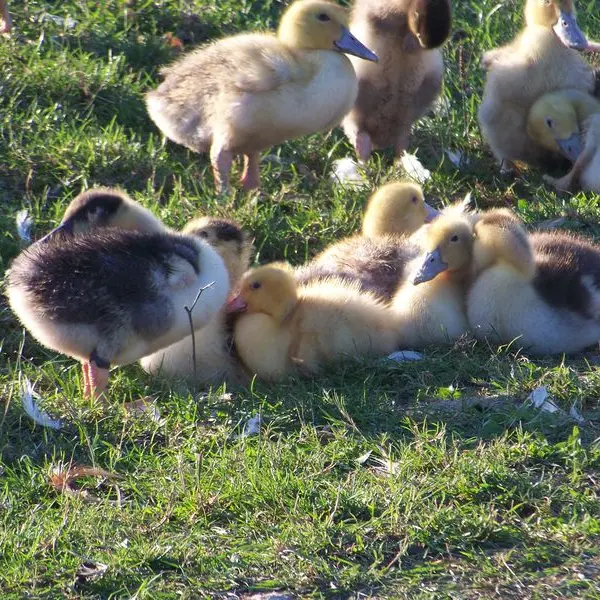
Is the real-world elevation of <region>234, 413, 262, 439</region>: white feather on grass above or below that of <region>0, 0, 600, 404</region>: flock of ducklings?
below

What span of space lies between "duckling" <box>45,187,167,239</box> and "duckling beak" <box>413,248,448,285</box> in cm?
128

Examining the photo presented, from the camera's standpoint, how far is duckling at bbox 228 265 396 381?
560cm

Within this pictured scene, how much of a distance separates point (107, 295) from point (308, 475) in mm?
1240

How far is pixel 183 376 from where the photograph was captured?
565cm

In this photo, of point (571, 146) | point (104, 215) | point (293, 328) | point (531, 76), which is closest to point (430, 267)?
point (293, 328)

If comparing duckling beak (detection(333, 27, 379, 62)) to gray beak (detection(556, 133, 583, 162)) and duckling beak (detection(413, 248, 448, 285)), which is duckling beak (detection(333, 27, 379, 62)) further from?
duckling beak (detection(413, 248, 448, 285))

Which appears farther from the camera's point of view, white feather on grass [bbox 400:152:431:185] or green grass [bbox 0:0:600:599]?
white feather on grass [bbox 400:152:431:185]

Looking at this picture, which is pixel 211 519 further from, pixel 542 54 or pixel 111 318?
pixel 542 54

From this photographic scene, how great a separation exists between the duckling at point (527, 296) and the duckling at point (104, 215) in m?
1.56

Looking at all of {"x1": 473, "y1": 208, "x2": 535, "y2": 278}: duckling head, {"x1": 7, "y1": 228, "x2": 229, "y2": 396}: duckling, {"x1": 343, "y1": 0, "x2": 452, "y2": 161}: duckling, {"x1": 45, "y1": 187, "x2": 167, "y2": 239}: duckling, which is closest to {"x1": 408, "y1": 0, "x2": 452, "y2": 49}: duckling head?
{"x1": 343, "y1": 0, "x2": 452, "y2": 161}: duckling

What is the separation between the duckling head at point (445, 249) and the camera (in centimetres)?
573

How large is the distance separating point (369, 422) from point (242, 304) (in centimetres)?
101

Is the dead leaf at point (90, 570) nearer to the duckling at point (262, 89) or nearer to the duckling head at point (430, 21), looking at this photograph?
the duckling at point (262, 89)

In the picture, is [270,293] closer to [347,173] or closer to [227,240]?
[227,240]
